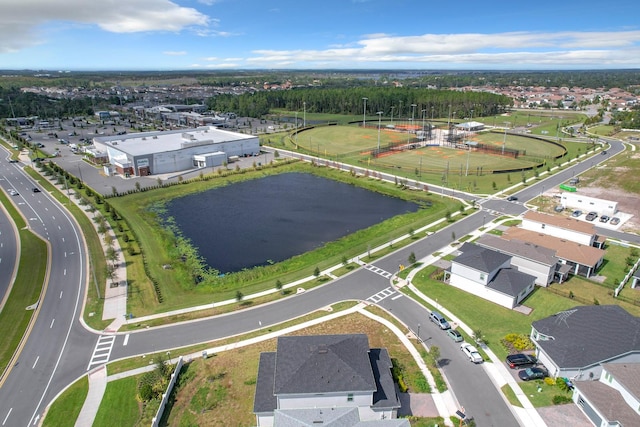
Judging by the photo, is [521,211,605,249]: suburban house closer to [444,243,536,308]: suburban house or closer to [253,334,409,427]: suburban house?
[444,243,536,308]: suburban house

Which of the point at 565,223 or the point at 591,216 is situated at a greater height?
the point at 565,223

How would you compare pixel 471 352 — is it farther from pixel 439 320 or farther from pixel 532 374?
pixel 439 320

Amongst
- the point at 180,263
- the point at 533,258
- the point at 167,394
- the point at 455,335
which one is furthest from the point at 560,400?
the point at 180,263

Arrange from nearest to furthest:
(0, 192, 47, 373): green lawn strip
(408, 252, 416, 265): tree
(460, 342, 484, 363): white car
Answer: (460, 342, 484, 363): white car < (0, 192, 47, 373): green lawn strip < (408, 252, 416, 265): tree

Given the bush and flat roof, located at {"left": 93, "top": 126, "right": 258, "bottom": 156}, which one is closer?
the bush

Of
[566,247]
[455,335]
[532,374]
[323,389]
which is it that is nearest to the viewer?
[323,389]

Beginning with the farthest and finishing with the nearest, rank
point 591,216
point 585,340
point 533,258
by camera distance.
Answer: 1. point 591,216
2. point 533,258
3. point 585,340

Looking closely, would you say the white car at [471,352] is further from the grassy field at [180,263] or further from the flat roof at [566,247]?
the flat roof at [566,247]

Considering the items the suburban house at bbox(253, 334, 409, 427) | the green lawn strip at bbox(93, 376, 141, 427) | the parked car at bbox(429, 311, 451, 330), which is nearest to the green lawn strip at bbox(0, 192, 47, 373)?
the green lawn strip at bbox(93, 376, 141, 427)

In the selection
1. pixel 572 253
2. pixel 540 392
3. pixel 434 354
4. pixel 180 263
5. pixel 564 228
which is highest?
pixel 564 228
